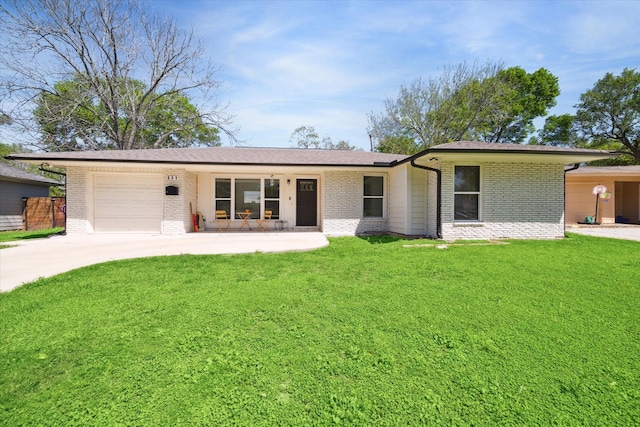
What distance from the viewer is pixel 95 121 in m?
23.0

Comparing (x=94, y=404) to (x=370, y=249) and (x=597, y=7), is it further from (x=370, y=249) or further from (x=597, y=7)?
(x=597, y=7)

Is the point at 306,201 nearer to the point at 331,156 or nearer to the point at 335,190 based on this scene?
the point at 335,190

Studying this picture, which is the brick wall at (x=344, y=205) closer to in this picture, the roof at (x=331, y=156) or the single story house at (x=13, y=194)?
the roof at (x=331, y=156)

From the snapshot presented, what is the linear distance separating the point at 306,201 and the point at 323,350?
9883mm

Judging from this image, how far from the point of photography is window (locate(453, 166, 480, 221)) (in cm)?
925

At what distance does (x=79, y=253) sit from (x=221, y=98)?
57.6 ft

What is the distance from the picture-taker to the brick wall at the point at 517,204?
30.2 feet

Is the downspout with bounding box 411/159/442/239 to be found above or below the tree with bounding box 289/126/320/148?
below

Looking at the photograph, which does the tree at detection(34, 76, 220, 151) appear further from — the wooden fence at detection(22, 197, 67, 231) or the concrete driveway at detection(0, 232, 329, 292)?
the concrete driveway at detection(0, 232, 329, 292)

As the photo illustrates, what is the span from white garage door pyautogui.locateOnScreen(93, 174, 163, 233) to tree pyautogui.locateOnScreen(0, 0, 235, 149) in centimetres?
1202

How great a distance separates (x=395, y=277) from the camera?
4.97 metres

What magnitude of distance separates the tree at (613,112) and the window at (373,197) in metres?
24.8

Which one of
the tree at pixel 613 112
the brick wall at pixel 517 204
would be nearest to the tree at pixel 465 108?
the tree at pixel 613 112

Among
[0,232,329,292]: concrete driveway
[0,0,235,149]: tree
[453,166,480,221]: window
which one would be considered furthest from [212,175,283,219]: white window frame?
[0,0,235,149]: tree
